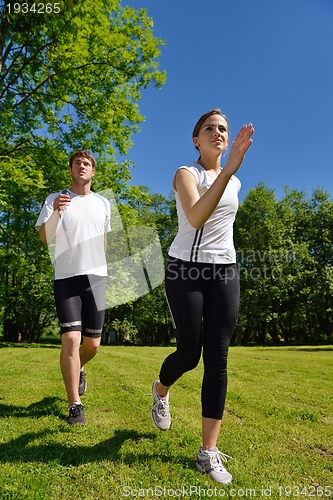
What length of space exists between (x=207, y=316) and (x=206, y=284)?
230mm

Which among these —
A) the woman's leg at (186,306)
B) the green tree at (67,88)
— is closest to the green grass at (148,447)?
the woman's leg at (186,306)

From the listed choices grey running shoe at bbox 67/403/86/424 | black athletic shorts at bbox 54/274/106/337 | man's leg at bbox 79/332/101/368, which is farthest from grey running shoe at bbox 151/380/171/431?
man's leg at bbox 79/332/101/368

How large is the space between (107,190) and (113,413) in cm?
945

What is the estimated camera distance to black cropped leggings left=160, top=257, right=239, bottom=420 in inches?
98.3

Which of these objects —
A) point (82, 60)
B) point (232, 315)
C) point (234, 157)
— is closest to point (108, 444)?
point (232, 315)

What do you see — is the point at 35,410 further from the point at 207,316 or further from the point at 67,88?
the point at 67,88

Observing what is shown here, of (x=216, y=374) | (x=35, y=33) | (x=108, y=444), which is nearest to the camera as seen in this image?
(x=216, y=374)

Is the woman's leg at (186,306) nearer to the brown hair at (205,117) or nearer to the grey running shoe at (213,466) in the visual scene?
the grey running shoe at (213,466)

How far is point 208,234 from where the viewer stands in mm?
2578

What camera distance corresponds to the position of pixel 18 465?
2404mm

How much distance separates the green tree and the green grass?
26.6ft

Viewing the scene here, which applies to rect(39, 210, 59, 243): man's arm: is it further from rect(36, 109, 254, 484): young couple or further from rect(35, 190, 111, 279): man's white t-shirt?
rect(36, 109, 254, 484): young couple

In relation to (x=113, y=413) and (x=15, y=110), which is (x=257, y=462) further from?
(x=15, y=110)

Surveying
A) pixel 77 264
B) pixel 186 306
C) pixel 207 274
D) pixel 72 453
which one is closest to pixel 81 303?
pixel 77 264
